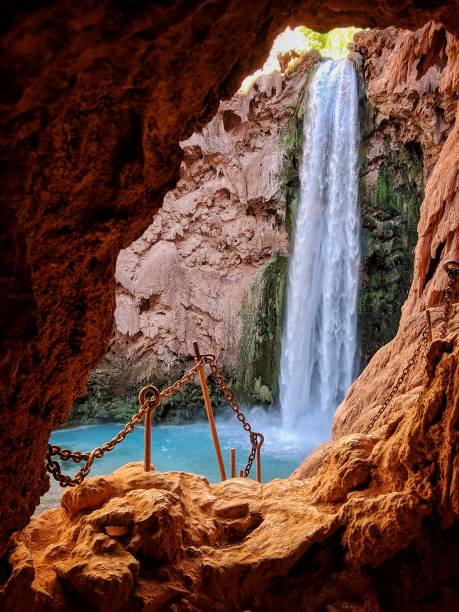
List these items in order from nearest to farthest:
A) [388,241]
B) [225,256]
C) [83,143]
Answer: [83,143]
[388,241]
[225,256]

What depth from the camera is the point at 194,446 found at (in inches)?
495

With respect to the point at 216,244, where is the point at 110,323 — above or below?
below

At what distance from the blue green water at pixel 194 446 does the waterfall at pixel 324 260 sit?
124 centimetres

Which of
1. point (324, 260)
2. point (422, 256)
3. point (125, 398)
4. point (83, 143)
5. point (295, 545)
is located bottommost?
point (295, 545)

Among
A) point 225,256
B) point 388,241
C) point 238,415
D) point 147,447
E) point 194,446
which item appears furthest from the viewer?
point 225,256

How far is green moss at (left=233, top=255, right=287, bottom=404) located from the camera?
14.5 metres

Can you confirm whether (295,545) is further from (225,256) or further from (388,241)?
(225,256)

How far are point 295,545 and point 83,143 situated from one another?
244cm

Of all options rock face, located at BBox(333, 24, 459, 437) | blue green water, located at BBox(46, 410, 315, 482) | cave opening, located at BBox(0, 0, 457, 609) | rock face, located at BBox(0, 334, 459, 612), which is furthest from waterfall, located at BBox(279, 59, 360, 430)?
rock face, located at BBox(0, 334, 459, 612)

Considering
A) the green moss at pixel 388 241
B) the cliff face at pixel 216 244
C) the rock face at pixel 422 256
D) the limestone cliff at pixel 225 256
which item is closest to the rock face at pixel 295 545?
the rock face at pixel 422 256

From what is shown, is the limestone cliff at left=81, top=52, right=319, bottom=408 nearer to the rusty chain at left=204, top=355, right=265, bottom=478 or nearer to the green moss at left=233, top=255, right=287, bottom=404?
the green moss at left=233, top=255, right=287, bottom=404

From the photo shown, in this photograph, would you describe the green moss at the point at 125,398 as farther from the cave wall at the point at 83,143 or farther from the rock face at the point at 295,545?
the cave wall at the point at 83,143

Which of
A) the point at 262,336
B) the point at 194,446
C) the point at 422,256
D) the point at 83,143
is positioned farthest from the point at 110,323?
the point at 262,336

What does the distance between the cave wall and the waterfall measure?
11564mm
